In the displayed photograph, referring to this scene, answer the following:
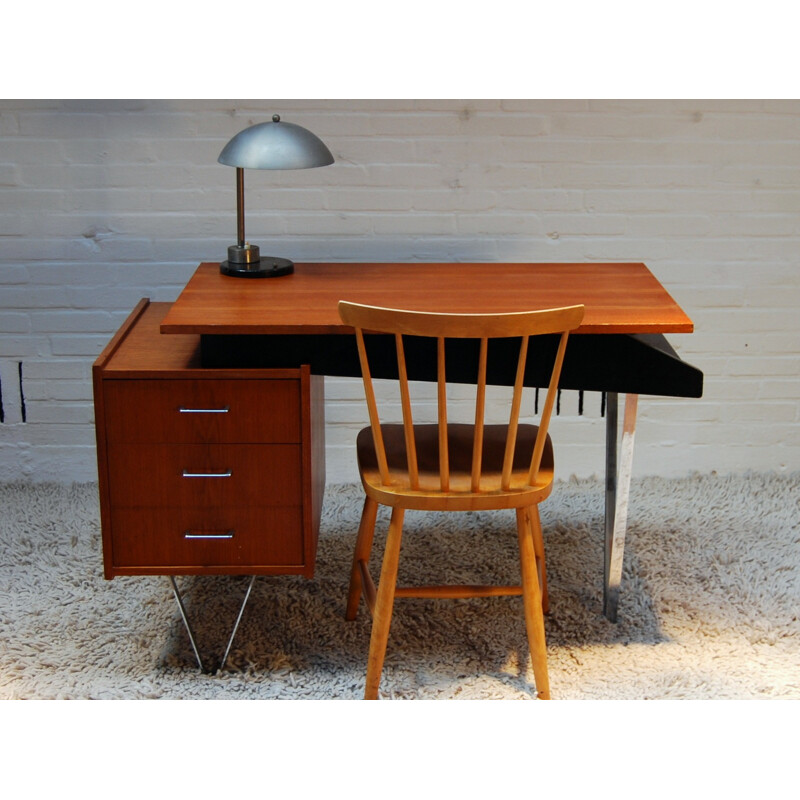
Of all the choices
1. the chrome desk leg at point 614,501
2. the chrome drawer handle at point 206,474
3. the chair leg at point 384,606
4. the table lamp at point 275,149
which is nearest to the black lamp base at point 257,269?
the table lamp at point 275,149

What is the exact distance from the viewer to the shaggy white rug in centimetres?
229

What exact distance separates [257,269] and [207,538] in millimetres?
624

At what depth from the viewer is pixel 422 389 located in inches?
122

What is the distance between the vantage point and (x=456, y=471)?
218 cm

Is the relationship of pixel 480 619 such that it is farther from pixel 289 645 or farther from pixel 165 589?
pixel 165 589

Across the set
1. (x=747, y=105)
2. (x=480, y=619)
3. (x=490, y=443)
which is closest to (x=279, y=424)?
(x=490, y=443)

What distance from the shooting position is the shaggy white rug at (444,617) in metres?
2.29

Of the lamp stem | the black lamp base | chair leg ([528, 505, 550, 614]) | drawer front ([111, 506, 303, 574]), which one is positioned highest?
the lamp stem

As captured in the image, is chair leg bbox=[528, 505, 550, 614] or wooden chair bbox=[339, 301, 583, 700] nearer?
wooden chair bbox=[339, 301, 583, 700]

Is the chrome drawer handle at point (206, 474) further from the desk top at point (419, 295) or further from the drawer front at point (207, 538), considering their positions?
the desk top at point (419, 295)

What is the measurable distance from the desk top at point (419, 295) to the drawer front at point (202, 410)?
107 mm

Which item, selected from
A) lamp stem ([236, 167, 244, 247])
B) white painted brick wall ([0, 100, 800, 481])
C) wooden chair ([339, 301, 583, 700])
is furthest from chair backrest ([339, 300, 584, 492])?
white painted brick wall ([0, 100, 800, 481])

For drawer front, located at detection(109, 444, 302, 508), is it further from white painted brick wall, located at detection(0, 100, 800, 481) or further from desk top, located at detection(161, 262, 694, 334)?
white painted brick wall, located at detection(0, 100, 800, 481)

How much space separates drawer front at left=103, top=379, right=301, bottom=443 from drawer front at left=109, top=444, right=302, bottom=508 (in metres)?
0.02
